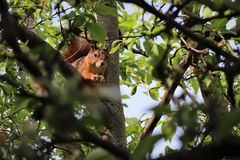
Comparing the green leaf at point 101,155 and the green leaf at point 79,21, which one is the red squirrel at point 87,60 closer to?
the green leaf at point 79,21

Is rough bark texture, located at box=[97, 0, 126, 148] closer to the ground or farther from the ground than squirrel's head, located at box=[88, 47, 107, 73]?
closer to the ground

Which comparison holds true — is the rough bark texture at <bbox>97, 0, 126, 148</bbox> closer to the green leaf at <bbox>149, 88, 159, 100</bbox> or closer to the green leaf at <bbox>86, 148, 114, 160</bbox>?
the green leaf at <bbox>149, 88, 159, 100</bbox>

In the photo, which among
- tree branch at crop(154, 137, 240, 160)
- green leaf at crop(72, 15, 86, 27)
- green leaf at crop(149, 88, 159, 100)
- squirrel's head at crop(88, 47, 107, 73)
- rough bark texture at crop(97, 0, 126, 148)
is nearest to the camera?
tree branch at crop(154, 137, 240, 160)

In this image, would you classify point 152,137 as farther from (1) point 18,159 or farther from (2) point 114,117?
(2) point 114,117

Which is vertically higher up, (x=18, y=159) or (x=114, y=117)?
(x=114, y=117)

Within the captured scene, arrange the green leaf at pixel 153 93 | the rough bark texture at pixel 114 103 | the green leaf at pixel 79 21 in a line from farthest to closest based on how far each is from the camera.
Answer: the green leaf at pixel 153 93 < the rough bark texture at pixel 114 103 < the green leaf at pixel 79 21

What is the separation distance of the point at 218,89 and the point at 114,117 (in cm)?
62

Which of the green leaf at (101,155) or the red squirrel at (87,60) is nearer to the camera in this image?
the green leaf at (101,155)

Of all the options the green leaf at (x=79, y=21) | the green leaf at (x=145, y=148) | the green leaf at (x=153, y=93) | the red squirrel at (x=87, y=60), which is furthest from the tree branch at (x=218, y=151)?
the red squirrel at (x=87, y=60)

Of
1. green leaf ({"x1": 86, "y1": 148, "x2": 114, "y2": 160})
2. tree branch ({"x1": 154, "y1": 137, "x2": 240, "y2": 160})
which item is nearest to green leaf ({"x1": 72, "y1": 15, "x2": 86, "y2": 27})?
green leaf ({"x1": 86, "y1": 148, "x2": 114, "y2": 160})

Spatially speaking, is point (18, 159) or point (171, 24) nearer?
point (18, 159)

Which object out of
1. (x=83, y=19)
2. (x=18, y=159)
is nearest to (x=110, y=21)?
(x=83, y=19)

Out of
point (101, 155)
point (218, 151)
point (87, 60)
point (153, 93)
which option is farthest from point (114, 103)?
point (87, 60)

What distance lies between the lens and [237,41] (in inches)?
103
